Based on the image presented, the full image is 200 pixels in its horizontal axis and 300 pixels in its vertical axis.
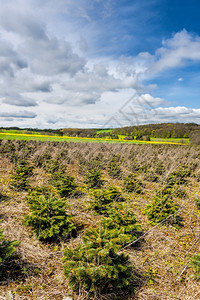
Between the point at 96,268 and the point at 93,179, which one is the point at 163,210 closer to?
the point at 96,268

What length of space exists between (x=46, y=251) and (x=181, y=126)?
41.2 metres

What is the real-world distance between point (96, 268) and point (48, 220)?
151cm

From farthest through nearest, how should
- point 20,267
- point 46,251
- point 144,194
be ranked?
point 144,194 → point 46,251 → point 20,267

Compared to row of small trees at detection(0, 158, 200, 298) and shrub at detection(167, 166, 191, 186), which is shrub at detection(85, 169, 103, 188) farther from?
shrub at detection(167, 166, 191, 186)

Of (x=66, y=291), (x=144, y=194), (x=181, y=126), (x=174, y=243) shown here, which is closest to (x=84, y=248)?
(x=66, y=291)

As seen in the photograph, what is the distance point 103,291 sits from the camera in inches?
94.6

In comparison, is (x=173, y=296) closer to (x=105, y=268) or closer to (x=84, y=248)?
(x=105, y=268)

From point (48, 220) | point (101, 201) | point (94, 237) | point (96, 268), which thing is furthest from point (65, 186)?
point (96, 268)

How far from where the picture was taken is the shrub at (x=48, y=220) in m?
3.22

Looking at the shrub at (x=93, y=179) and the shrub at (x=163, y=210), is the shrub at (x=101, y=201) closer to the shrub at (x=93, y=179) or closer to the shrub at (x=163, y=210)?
the shrub at (x=163, y=210)

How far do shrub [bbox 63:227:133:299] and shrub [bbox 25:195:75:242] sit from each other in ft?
3.34

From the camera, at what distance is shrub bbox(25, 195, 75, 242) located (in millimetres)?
3217

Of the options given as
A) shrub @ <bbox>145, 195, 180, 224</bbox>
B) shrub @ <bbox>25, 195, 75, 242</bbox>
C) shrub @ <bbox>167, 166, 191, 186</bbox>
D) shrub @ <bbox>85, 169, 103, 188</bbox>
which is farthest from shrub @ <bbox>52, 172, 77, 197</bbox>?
shrub @ <bbox>167, 166, 191, 186</bbox>

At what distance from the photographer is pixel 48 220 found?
3225mm
